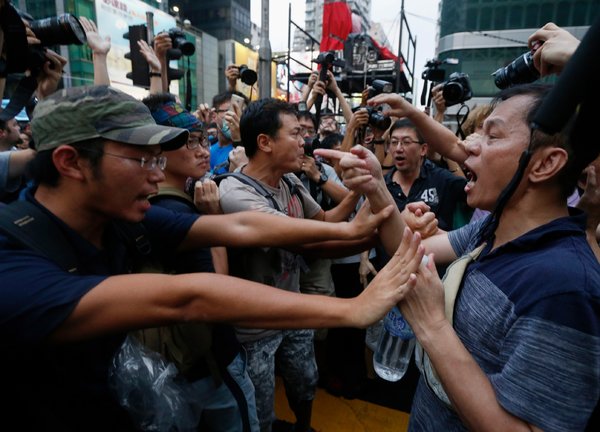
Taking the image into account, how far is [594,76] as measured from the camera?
737mm

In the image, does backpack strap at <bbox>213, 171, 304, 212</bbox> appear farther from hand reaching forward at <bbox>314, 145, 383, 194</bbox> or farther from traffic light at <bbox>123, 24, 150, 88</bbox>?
traffic light at <bbox>123, 24, 150, 88</bbox>

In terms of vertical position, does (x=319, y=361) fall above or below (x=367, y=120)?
below

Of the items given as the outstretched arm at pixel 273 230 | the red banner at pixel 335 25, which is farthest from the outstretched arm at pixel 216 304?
the red banner at pixel 335 25

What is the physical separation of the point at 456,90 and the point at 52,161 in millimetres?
3599

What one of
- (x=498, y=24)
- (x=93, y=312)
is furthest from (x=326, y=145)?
→ (x=498, y=24)

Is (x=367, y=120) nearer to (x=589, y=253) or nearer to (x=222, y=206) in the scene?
(x=222, y=206)

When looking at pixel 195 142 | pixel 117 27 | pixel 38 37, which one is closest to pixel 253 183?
pixel 195 142

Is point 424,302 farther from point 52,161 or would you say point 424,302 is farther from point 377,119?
point 377,119

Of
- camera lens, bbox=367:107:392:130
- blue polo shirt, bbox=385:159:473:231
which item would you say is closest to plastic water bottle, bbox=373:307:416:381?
blue polo shirt, bbox=385:159:473:231

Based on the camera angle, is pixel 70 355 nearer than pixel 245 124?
Yes

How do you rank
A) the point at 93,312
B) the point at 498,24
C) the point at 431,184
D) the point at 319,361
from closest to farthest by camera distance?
1. the point at 93,312
2. the point at 431,184
3. the point at 319,361
4. the point at 498,24

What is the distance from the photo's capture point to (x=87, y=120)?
4.23 ft

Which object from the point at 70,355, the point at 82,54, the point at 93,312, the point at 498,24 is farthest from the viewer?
the point at 498,24

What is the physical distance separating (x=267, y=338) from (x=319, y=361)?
1703 mm
